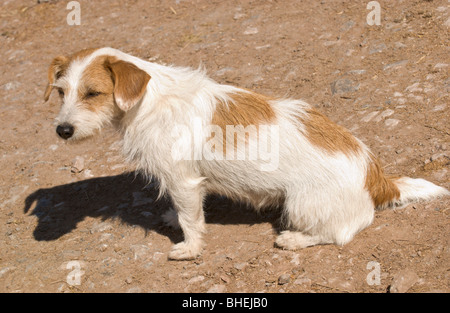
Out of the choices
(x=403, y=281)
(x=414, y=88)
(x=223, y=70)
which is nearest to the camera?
(x=403, y=281)

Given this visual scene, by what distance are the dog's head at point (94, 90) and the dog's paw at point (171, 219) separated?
124 centimetres

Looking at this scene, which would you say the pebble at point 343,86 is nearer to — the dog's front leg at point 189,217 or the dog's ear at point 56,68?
the dog's front leg at point 189,217

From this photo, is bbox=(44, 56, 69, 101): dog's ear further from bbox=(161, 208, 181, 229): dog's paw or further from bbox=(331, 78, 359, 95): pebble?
bbox=(331, 78, 359, 95): pebble

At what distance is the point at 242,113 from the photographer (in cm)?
403

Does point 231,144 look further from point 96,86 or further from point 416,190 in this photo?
point 416,190

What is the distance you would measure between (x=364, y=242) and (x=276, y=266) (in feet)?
2.54

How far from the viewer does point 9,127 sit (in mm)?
6688

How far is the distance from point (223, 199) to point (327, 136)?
159cm

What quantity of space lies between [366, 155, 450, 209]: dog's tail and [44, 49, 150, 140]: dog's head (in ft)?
6.71

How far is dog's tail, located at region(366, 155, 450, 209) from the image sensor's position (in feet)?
13.3

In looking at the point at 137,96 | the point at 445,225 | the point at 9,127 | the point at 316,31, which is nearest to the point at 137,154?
the point at 137,96

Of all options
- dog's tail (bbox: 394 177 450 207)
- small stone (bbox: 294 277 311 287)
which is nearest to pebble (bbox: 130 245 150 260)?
small stone (bbox: 294 277 311 287)

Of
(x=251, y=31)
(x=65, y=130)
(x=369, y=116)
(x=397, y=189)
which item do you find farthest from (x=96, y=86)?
(x=251, y=31)

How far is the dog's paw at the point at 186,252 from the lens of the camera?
14.0 feet
